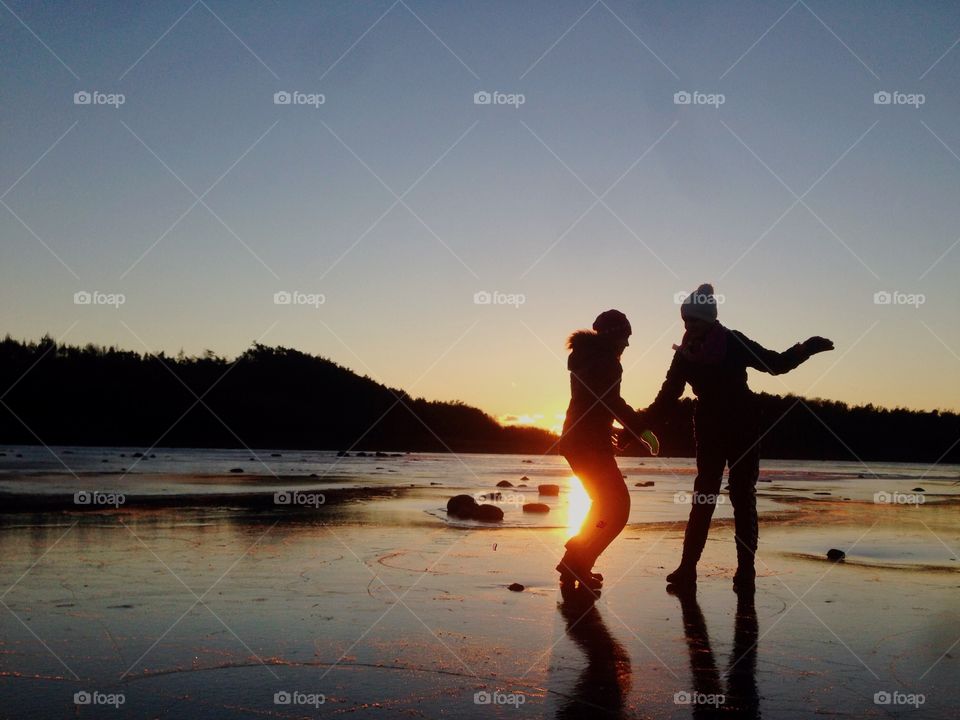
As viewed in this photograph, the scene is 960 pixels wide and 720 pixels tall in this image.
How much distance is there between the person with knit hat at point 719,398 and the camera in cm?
689

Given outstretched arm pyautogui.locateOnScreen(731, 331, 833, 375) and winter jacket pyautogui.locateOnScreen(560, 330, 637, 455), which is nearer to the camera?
winter jacket pyautogui.locateOnScreen(560, 330, 637, 455)

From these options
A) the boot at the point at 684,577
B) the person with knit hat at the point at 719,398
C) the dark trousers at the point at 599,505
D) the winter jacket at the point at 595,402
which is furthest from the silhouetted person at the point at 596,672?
the person with knit hat at the point at 719,398

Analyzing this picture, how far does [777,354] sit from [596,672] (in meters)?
3.71

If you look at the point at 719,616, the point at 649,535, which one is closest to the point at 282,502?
the point at 649,535

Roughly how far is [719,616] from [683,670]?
1477 millimetres

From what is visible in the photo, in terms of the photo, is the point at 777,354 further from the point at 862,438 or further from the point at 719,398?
the point at 862,438

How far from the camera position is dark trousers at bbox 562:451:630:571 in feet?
21.7

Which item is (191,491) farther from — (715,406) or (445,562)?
(715,406)

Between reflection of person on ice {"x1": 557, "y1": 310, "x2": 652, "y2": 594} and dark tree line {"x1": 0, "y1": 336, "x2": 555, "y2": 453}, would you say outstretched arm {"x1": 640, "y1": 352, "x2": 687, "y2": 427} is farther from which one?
dark tree line {"x1": 0, "y1": 336, "x2": 555, "y2": 453}

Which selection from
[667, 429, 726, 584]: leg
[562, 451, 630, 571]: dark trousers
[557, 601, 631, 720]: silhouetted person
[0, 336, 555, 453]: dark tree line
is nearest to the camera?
[557, 601, 631, 720]: silhouetted person

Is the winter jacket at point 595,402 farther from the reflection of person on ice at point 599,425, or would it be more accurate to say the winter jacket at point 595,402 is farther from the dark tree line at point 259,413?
the dark tree line at point 259,413

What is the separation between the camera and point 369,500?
15641mm

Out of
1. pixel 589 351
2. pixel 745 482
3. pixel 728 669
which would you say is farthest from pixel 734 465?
pixel 728 669

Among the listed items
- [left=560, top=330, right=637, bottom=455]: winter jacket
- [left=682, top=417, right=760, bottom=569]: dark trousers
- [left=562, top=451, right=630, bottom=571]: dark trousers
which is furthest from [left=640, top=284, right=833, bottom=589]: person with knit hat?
[left=562, top=451, right=630, bottom=571]: dark trousers
